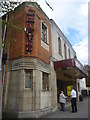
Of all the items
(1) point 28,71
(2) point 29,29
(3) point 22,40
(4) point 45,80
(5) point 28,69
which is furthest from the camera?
(4) point 45,80

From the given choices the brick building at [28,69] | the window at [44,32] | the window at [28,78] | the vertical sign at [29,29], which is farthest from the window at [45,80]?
the window at [44,32]

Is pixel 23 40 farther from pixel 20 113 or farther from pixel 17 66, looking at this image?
pixel 20 113

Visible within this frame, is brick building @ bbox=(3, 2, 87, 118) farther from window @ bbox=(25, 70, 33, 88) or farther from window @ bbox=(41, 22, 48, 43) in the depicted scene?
window @ bbox=(41, 22, 48, 43)

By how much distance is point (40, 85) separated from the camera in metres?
8.83

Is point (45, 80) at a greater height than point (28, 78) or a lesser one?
lesser

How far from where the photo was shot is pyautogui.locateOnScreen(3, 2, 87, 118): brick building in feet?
26.4

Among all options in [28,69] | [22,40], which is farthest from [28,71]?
[22,40]

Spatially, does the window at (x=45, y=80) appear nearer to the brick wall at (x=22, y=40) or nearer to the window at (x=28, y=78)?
the brick wall at (x=22, y=40)

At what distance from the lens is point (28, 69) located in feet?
28.4

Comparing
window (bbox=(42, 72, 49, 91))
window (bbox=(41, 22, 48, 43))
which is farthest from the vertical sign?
window (bbox=(42, 72, 49, 91))

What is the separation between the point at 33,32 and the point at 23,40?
1032 millimetres

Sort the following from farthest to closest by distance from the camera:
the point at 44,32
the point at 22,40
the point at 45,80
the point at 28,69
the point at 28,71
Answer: the point at 44,32
the point at 45,80
the point at 22,40
the point at 28,71
the point at 28,69

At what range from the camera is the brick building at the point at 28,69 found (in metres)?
8.05

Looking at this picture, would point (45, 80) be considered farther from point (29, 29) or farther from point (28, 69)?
point (29, 29)
